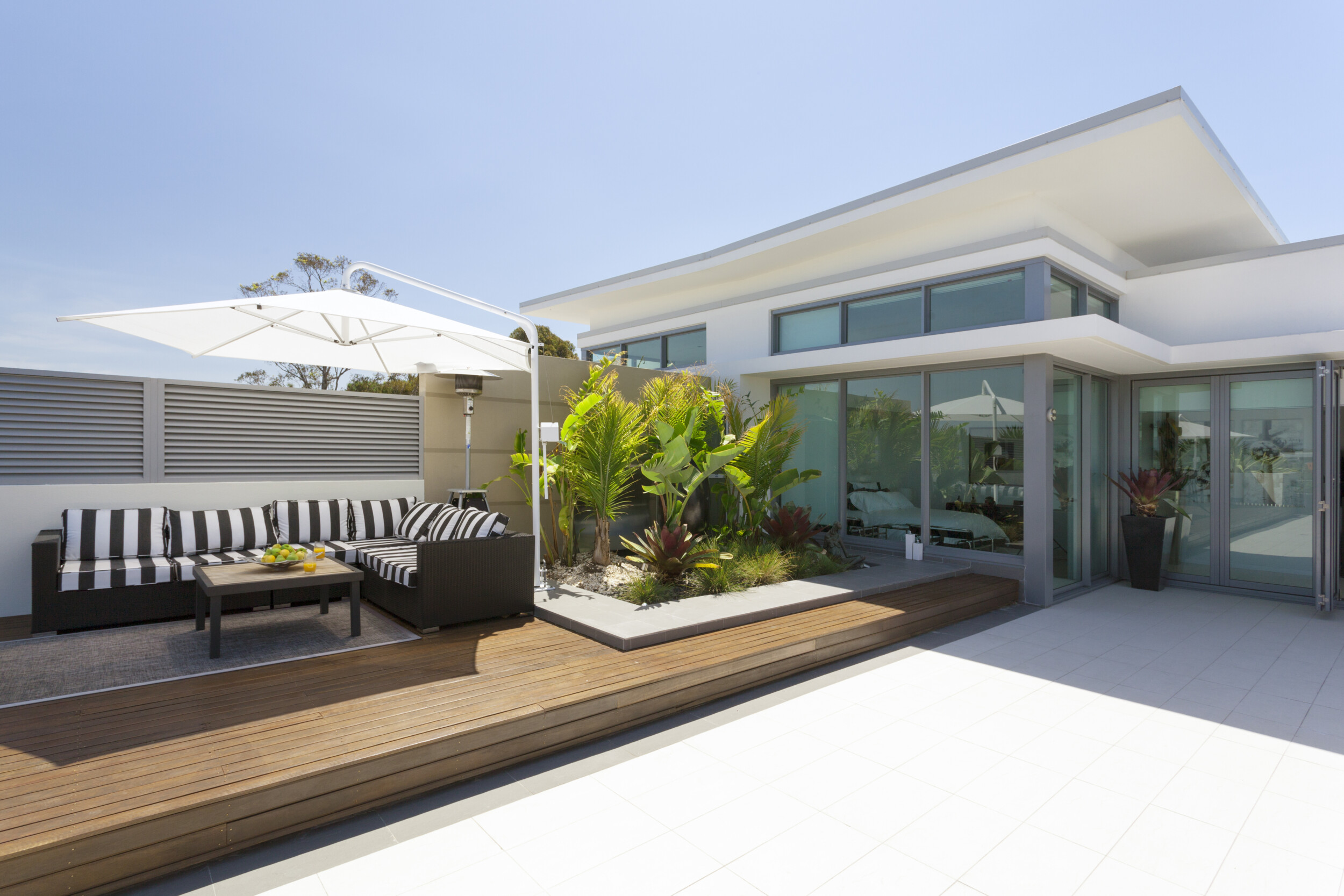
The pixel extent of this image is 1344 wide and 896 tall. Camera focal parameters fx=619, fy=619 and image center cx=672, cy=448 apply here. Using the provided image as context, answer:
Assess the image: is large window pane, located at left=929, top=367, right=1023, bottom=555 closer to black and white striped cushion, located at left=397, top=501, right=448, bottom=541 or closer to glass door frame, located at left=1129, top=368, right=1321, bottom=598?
glass door frame, located at left=1129, top=368, right=1321, bottom=598

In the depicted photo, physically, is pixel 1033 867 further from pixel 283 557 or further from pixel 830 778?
pixel 283 557

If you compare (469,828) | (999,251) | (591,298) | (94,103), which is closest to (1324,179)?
(999,251)

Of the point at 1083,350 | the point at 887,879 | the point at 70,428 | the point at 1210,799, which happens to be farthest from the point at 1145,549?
the point at 70,428

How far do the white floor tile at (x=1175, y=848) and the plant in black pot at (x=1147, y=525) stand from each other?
19.2 feet

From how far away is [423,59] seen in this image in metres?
8.55

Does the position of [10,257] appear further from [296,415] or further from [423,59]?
[296,415]

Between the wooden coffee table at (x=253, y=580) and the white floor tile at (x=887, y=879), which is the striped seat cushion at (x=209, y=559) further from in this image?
the white floor tile at (x=887, y=879)

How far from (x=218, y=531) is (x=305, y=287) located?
18.5 meters

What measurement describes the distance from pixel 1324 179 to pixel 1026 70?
7.10 m

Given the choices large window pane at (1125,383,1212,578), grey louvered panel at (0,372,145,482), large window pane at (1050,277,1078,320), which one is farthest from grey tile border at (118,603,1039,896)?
large window pane at (1125,383,1212,578)

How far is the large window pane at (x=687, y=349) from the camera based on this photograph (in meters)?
10.0

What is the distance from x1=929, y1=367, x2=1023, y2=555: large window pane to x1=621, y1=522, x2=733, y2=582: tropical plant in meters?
3.03

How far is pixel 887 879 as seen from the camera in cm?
230

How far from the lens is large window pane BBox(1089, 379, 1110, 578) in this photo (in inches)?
305
